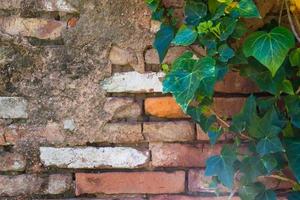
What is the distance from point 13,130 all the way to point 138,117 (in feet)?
1.36

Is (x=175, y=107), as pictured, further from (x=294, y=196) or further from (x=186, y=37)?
(x=294, y=196)

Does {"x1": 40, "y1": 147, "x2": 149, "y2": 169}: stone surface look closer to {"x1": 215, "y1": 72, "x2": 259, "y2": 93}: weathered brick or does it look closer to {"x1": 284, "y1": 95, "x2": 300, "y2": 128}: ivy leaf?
{"x1": 215, "y1": 72, "x2": 259, "y2": 93}: weathered brick

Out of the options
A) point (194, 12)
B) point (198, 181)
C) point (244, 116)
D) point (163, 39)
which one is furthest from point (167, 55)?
point (198, 181)

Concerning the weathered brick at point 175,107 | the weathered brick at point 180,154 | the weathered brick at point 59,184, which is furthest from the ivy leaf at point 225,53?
the weathered brick at point 59,184

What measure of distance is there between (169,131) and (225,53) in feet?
1.15

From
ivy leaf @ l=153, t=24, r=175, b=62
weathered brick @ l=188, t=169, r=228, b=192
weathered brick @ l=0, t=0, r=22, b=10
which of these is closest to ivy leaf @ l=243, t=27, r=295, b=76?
ivy leaf @ l=153, t=24, r=175, b=62

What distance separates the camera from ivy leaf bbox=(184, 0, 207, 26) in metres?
1.61

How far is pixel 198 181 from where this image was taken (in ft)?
5.94

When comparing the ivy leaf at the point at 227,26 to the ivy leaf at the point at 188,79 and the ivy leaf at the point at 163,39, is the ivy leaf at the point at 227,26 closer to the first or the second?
the ivy leaf at the point at 188,79

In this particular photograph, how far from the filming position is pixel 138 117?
5.94 ft

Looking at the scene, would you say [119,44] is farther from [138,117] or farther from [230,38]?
[230,38]

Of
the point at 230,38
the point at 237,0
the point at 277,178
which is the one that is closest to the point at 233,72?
the point at 230,38

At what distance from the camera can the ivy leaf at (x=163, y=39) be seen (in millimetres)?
1676

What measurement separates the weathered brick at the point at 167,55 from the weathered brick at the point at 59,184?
47 cm
